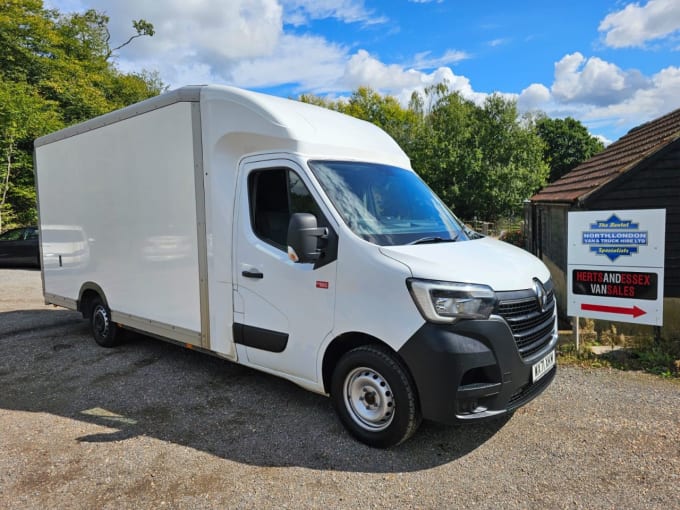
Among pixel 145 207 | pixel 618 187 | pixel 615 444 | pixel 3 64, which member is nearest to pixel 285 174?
pixel 145 207

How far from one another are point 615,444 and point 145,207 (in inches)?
197

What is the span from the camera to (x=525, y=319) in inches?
136

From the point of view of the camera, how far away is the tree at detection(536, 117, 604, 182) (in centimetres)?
5091

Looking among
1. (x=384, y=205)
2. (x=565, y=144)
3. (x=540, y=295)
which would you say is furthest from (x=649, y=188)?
(x=565, y=144)

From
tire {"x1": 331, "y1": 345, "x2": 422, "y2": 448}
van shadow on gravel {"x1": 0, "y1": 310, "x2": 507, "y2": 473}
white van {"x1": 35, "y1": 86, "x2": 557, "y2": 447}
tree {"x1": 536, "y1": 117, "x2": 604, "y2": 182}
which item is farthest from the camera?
tree {"x1": 536, "y1": 117, "x2": 604, "y2": 182}

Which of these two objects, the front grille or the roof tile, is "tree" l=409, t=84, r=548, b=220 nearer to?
the roof tile

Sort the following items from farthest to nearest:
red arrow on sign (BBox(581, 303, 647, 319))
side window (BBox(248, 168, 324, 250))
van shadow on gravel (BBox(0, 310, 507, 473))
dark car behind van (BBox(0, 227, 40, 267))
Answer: dark car behind van (BBox(0, 227, 40, 267))
red arrow on sign (BBox(581, 303, 647, 319))
side window (BBox(248, 168, 324, 250))
van shadow on gravel (BBox(0, 310, 507, 473))

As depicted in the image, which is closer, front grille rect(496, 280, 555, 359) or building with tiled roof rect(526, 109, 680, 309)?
front grille rect(496, 280, 555, 359)

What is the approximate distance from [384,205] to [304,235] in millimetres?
919

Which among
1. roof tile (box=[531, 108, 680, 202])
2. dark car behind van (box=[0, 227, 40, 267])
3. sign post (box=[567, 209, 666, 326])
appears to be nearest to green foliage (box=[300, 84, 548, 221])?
roof tile (box=[531, 108, 680, 202])

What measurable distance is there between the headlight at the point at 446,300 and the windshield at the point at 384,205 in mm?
555

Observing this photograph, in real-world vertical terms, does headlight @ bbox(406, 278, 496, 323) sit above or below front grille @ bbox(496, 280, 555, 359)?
above

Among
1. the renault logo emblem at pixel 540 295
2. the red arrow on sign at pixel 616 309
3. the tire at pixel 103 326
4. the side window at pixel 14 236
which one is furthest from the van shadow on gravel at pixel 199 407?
the side window at pixel 14 236

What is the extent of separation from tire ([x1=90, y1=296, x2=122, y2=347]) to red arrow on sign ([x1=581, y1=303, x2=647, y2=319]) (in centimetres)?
612
